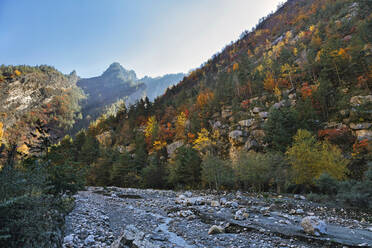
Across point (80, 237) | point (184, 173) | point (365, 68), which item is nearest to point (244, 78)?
point (365, 68)

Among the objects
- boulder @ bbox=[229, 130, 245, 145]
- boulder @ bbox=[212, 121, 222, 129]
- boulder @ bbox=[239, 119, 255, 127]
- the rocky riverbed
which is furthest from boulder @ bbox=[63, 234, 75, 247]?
boulder @ bbox=[212, 121, 222, 129]

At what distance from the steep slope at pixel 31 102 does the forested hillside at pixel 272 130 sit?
10595cm

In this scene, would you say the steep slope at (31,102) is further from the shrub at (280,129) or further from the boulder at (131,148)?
the shrub at (280,129)

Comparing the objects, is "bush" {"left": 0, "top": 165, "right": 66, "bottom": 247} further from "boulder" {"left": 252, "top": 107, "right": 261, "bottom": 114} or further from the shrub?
"boulder" {"left": 252, "top": 107, "right": 261, "bottom": 114}

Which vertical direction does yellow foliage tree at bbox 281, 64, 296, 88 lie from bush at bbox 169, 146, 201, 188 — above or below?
above

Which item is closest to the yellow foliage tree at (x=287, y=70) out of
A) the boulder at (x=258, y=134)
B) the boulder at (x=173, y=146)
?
the boulder at (x=258, y=134)

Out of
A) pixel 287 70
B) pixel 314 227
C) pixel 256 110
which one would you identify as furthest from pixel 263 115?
pixel 314 227

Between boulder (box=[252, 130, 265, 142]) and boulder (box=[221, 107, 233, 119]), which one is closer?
boulder (box=[252, 130, 265, 142])

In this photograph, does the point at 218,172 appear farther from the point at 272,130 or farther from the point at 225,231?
the point at 225,231

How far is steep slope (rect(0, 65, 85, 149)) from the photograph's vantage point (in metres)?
133

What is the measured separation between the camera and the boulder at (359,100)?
27.3 m

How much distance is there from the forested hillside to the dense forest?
168 millimetres

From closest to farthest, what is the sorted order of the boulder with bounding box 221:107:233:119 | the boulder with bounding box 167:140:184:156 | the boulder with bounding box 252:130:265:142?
the boulder with bounding box 252:130:265:142 < the boulder with bounding box 221:107:233:119 < the boulder with bounding box 167:140:184:156

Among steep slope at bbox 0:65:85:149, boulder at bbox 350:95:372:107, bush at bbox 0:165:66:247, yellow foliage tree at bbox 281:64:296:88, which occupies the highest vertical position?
steep slope at bbox 0:65:85:149
